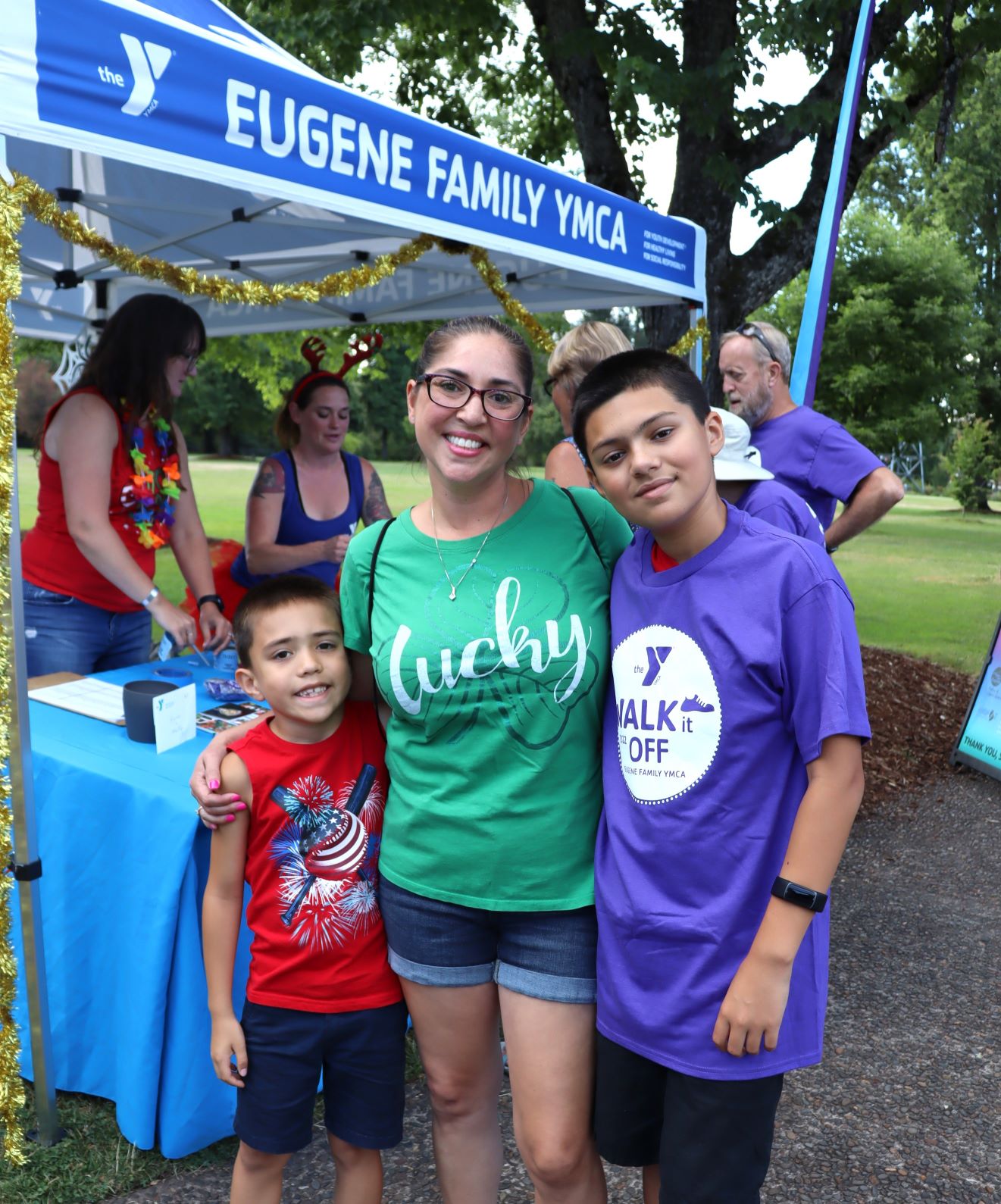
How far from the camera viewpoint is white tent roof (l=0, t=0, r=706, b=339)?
2.01 metres

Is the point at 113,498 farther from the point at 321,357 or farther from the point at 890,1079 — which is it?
the point at 890,1079

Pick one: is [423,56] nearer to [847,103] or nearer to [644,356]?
[847,103]

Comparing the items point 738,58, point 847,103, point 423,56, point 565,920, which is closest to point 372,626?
point 565,920

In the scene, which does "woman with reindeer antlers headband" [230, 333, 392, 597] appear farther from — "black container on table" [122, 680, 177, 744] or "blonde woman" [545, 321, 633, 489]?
"black container on table" [122, 680, 177, 744]

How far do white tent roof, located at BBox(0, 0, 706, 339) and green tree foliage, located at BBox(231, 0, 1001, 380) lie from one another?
1.64 meters

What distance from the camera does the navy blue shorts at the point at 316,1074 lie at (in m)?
1.74

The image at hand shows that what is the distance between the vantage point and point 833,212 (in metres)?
4.11

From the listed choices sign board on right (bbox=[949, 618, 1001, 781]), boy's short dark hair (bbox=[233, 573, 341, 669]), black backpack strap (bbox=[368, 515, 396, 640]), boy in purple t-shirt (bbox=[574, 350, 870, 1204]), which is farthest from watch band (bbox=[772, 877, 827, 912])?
sign board on right (bbox=[949, 618, 1001, 781])

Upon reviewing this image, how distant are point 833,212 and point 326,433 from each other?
2264mm

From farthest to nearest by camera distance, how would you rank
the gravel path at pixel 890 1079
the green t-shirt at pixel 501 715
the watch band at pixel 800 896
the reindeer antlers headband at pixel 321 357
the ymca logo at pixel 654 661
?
the reindeer antlers headband at pixel 321 357 → the gravel path at pixel 890 1079 → the green t-shirt at pixel 501 715 → the ymca logo at pixel 654 661 → the watch band at pixel 800 896

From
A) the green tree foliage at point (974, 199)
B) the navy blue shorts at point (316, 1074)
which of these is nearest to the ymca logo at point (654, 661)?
the navy blue shorts at point (316, 1074)

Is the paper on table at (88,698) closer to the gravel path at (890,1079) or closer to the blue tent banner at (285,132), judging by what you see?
the gravel path at (890,1079)

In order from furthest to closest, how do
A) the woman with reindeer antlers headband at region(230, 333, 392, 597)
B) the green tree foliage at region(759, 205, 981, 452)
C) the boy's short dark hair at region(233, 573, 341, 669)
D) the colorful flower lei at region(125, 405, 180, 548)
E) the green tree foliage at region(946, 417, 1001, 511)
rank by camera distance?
the green tree foliage at region(946, 417, 1001, 511)
the green tree foliage at region(759, 205, 981, 452)
the woman with reindeer antlers headband at region(230, 333, 392, 597)
the colorful flower lei at region(125, 405, 180, 548)
the boy's short dark hair at region(233, 573, 341, 669)

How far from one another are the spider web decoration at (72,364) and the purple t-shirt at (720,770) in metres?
3.82
